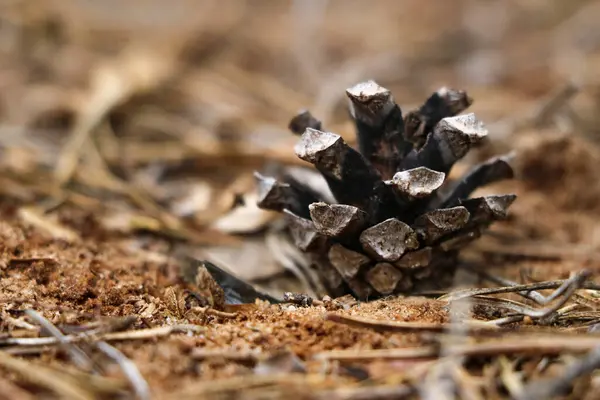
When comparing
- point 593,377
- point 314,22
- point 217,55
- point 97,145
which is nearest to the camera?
point 593,377

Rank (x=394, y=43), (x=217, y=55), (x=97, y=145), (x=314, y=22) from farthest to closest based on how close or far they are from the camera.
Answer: (x=314, y=22) < (x=394, y=43) < (x=217, y=55) < (x=97, y=145)

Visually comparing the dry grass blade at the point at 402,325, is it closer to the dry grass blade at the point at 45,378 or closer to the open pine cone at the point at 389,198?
the open pine cone at the point at 389,198

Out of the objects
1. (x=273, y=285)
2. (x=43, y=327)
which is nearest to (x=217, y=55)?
(x=273, y=285)

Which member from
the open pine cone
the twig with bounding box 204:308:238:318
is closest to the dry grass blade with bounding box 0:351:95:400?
the twig with bounding box 204:308:238:318

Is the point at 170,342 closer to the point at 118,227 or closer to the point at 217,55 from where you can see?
the point at 118,227

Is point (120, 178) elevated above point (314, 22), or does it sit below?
below

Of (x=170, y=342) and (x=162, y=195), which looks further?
(x=162, y=195)

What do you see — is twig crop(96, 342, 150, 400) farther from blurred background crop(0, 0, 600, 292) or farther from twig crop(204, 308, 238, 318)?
blurred background crop(0, 0, 600, 292)
